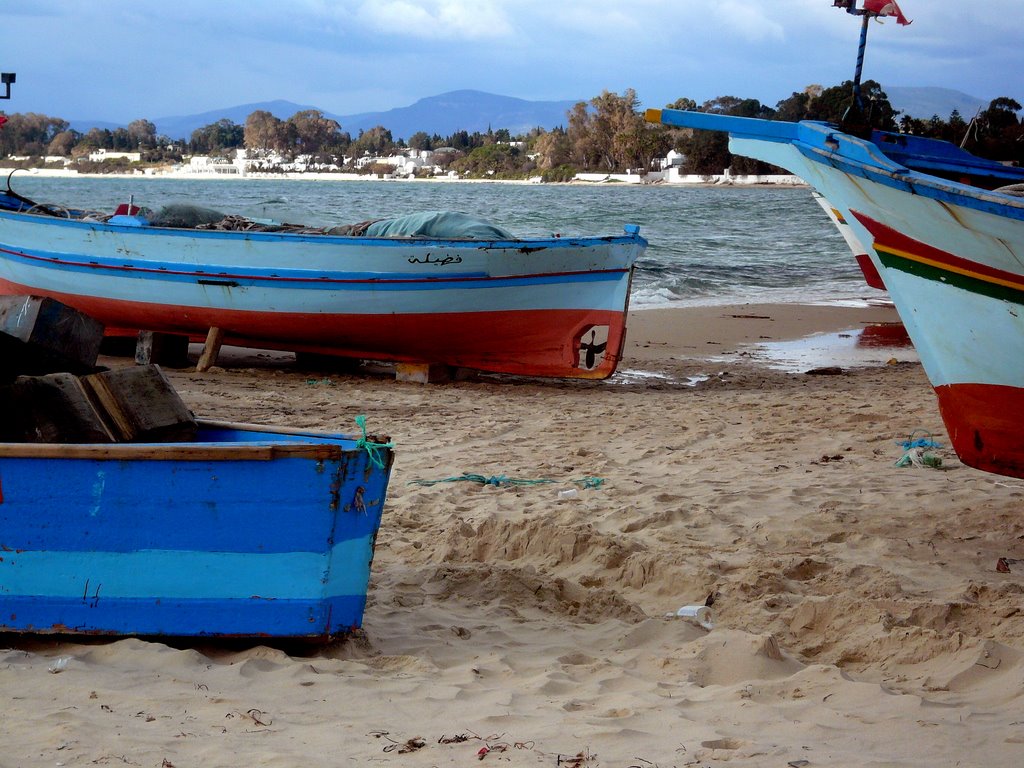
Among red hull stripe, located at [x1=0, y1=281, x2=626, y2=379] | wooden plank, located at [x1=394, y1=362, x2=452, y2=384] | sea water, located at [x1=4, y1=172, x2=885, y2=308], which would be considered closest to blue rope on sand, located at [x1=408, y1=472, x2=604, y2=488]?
red hull stripe, located at [x1=0, y1=281, x2=626, y2=379]

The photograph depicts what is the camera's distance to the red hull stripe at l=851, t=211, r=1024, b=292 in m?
4.35

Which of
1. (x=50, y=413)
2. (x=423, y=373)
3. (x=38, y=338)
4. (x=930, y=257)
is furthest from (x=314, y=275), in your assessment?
(x=930, y=257)

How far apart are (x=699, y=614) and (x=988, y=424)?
178 centimetres

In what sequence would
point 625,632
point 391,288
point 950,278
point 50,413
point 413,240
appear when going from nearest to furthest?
point 50,413 < point 625,632 < point 950,278 < point 413,240 < point 391,288

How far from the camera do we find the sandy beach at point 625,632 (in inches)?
104

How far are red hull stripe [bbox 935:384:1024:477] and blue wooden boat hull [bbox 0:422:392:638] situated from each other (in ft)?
9.15

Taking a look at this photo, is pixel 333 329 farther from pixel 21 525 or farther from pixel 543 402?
pixel 21 525

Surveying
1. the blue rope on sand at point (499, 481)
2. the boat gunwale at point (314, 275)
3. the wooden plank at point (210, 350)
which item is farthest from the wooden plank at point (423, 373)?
the blue rope on sand at point (499, 481)

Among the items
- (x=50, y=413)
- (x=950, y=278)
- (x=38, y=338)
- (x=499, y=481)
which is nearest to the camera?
(x=50, y=413)

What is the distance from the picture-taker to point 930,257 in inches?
182

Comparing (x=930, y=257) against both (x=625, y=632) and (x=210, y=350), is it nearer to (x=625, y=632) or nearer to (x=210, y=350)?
(x=625, y=632)

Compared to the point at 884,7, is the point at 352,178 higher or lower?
higher

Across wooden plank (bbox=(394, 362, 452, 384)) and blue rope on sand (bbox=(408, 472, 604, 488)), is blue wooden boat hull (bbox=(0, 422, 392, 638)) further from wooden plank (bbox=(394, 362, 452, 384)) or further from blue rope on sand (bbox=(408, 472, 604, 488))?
wooden plank (bbox=(394, 362, 452, 384))

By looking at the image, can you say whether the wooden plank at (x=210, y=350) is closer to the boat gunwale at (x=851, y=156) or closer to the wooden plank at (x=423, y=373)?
the wooden plank at (x=423, y=373)
